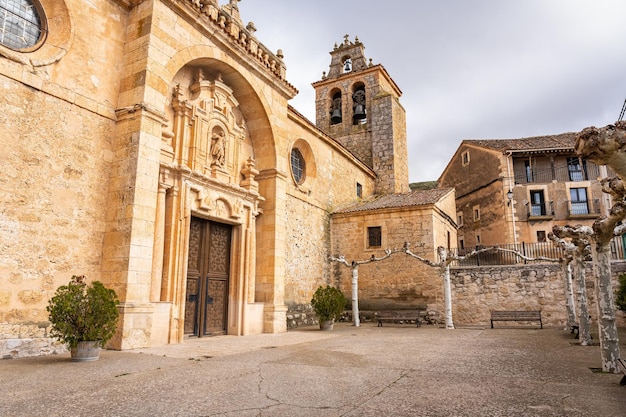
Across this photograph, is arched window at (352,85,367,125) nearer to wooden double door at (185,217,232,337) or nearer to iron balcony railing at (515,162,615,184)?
iron balcony railing at (515,162,615,184)

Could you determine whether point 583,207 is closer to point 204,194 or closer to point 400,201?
point 400,201

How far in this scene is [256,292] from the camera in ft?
35.4

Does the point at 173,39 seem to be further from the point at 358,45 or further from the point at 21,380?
the point at 358,45

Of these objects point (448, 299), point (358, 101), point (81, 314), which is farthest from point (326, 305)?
point (358, 101)

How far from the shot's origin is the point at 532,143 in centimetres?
2450

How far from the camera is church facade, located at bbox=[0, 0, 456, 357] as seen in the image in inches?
246

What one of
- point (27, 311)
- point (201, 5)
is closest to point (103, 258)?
point (27, 311)

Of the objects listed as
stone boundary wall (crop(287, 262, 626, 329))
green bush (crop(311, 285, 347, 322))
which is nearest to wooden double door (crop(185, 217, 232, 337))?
green bush (crop(311, 285, 347, 322))

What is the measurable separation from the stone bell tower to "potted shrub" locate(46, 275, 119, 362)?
53.0 ft

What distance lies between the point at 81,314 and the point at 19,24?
4938mm

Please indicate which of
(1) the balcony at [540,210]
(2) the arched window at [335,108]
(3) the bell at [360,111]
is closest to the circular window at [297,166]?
(3) the bell at [360,111]

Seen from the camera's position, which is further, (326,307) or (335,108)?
(335,108)

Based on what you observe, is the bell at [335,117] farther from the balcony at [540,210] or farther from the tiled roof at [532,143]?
the balcony at [540,210]

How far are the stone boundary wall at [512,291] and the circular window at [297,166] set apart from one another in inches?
252
